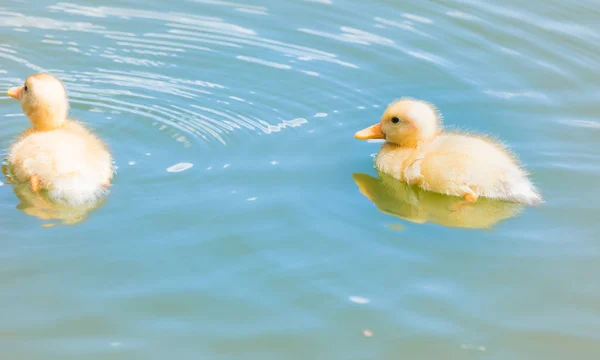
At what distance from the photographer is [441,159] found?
5227mm

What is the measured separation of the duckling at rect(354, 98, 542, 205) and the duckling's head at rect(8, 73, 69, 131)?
1.82m

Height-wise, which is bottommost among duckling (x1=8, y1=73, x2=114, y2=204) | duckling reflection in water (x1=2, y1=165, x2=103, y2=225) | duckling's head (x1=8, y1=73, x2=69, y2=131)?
duckling reflection in water (x1=2, y1=165, x2=103, y2=225)

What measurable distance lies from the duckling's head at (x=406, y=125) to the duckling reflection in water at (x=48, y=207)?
1752mm

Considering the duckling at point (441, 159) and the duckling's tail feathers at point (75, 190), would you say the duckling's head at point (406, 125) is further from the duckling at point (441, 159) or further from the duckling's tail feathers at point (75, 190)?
the duckling's tail feathers at point (75, 190)

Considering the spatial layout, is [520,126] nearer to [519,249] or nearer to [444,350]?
[519,249]

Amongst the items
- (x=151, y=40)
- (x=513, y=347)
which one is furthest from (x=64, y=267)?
(x=151, y=40)

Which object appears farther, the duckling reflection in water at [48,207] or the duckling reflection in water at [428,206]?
the duckling reflection in water at [428,206]

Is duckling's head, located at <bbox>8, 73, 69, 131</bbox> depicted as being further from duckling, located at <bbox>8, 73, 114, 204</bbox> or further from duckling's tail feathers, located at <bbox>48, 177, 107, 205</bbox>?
duckling's tail feathers, located at <bbox>48, 177, 107, 205</bbox>

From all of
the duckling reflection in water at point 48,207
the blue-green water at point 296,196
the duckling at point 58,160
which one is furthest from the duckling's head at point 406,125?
the duckling reflection in water at point 48,207

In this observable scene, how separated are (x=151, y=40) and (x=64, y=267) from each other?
3.07m

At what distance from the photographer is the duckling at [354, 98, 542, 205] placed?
5113 mm

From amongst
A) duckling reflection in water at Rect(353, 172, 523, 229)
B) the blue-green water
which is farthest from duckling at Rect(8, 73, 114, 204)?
duckling reflection in water at Rect(353, 172, 523, 229)

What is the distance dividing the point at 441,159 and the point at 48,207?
2239 millimetres

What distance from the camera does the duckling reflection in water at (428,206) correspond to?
197 inches
